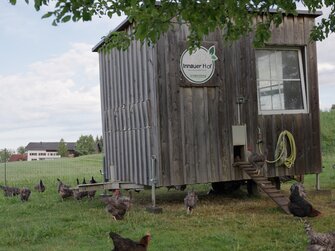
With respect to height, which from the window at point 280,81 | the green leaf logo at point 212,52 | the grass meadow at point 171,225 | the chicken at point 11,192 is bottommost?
the grass meadow at point 171,225

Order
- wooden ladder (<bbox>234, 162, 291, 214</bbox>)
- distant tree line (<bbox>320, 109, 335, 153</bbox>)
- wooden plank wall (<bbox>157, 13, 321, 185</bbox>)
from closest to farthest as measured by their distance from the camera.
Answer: wooden ladder (<bbox>234, 162, 291, 214</bbox>)
wooden plank wall (<bbox>157, 13, 321, 185</bbox>)
distant tree line (<bbox>320, 109, 335, 153</bbox>)

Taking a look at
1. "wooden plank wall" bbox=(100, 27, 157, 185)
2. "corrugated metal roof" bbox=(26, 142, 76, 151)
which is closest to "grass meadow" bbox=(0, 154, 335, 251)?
"wooden plank wall" bbox=(100, 27, 157, 185)

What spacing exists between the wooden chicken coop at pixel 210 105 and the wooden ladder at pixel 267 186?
1.23 feet

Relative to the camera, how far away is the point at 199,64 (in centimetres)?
1148

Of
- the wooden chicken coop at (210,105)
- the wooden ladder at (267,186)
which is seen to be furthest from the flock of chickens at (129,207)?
the wooden chicken coop at (210,105)

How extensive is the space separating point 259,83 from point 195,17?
264 inches

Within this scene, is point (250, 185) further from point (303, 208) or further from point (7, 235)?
point (7, 235)

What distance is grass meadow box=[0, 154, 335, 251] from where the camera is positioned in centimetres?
742

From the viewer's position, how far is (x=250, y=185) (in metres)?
A: 13.3

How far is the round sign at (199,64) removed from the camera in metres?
11.3

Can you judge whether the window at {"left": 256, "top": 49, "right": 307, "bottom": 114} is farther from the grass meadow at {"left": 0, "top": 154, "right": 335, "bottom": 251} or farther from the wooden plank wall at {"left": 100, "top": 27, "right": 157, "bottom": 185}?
the wooden plank wall at {"left": 100, "top": 27, "right": 157, "bottom": 185}

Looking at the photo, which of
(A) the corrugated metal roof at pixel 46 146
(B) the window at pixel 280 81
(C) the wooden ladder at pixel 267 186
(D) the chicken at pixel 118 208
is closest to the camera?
(D) the chicken at pixel 118 208

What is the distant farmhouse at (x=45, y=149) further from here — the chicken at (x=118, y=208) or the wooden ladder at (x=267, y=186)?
the chicken at (x=118, y=208)

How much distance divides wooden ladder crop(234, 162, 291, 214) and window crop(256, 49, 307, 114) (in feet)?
5.61
